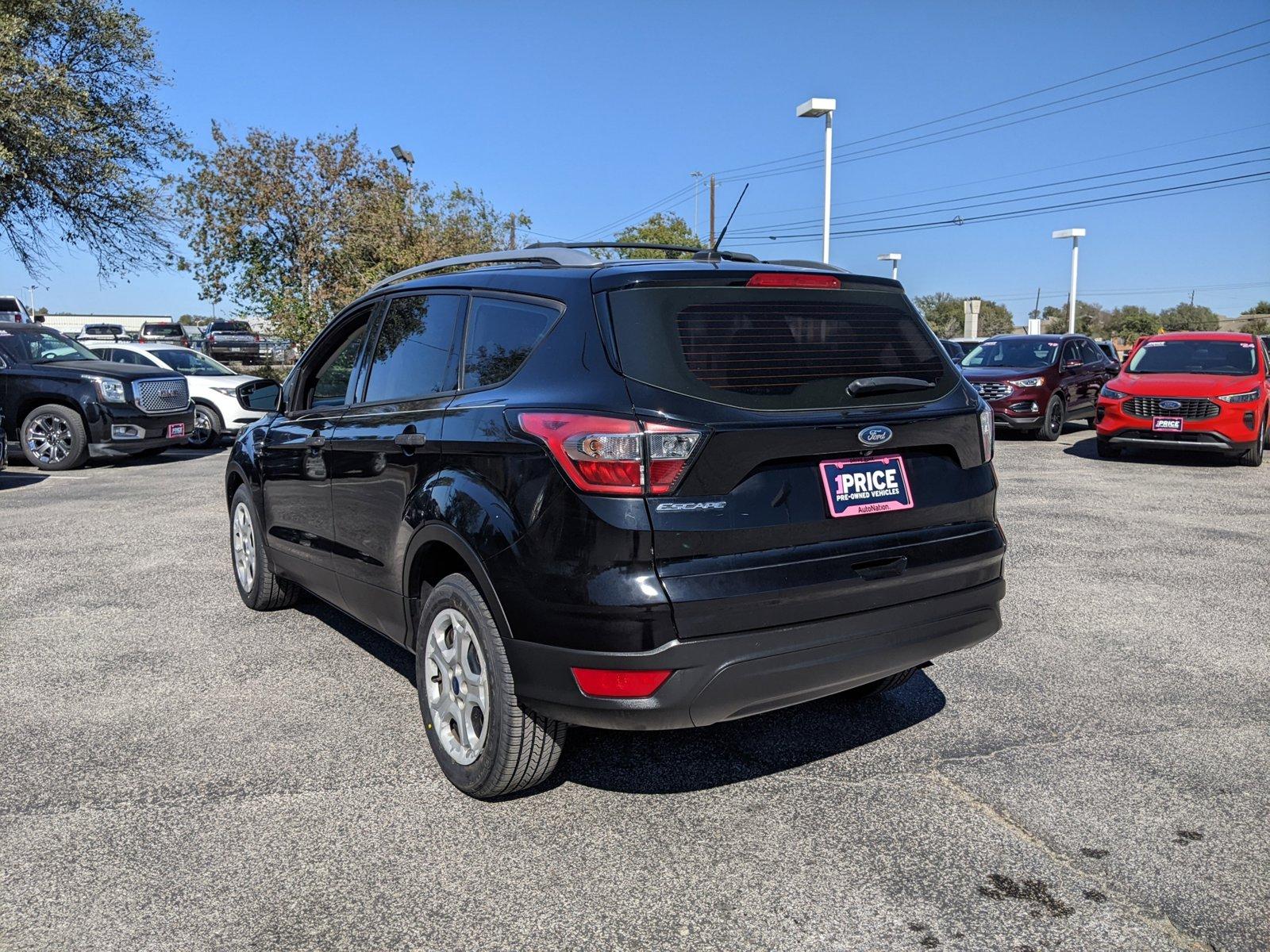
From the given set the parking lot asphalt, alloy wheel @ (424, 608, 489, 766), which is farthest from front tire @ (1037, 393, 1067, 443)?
alloy wheel @ (424, 608, 489, 766)

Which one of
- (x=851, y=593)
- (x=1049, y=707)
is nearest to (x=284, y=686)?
(x=851, y=593)

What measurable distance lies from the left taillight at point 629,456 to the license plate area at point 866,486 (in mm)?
527

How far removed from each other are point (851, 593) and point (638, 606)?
74 centimetres

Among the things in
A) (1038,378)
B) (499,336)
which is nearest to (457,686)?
(499,336)

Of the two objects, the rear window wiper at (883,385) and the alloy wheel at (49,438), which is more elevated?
the rear window wiper at (883,385)

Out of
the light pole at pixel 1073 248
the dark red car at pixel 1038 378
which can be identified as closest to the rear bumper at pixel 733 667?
the dark red car at pixel 1038 378

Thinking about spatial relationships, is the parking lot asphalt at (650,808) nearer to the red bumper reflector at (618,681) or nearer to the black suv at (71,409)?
the red bumper reflector at (618,681)

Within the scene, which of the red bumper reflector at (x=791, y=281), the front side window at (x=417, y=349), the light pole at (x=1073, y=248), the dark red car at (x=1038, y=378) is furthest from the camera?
the light pole at (x=1073, y=248)

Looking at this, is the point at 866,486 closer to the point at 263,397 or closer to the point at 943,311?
the point at 263,397

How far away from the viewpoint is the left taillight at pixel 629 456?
10.1 ft

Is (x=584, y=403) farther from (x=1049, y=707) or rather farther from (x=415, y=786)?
(x=1049, y=707)

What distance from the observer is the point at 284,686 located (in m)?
4.90

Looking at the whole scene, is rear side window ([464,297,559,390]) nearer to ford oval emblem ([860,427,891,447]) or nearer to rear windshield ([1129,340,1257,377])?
ford oval emblem ([860,427,891,447])

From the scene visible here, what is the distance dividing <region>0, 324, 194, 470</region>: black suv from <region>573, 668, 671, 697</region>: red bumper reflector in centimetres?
1303
